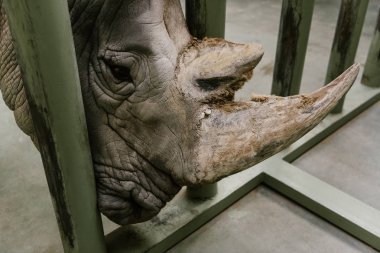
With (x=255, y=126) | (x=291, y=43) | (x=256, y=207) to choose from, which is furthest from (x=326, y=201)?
(x=255, y=126)

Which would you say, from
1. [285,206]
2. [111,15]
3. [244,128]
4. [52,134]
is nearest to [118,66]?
[111,15]

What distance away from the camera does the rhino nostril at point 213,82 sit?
3.33 ft

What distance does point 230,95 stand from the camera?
3.44 feet

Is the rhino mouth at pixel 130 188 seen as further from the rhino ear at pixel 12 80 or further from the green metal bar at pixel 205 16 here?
the green metal bar at pixel 205 16

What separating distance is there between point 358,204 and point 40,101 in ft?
4.29

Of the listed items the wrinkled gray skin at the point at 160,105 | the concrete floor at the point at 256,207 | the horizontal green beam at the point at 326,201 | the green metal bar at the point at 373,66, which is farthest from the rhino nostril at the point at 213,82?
the green metal bar at the point at 373,66

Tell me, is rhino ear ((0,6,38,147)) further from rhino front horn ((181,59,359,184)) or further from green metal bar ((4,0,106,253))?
rhino front horn ((181,59,359,184))

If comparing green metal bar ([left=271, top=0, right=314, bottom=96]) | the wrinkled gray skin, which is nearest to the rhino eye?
the wrinkled gray skin

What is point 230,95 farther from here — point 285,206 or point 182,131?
point 285,206

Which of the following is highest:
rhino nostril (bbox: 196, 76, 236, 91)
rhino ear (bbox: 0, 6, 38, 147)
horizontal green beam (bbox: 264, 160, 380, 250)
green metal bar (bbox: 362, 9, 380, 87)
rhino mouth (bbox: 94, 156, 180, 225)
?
rhino nostril (bbox: 196, 76, 236, 91)

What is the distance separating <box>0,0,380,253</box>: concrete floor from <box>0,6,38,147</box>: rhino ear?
64cm

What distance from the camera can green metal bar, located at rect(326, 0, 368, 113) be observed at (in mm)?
A: 2199

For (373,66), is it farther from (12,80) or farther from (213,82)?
(12,80)

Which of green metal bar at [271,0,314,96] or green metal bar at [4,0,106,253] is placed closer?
green metal bar at [4,0,106,253]
